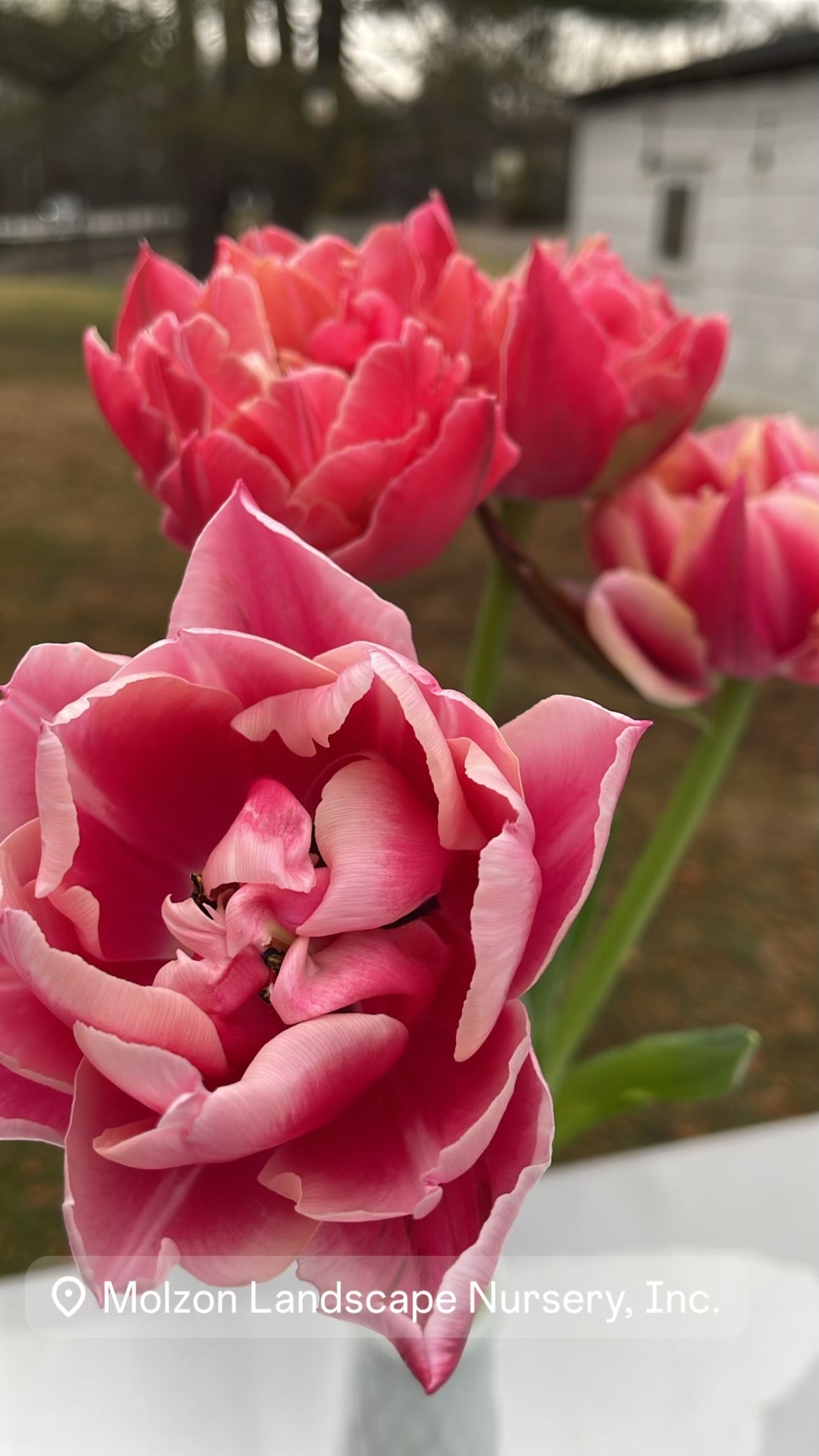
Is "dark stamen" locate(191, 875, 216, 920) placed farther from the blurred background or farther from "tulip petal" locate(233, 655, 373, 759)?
the blurred background

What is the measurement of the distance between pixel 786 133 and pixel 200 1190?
67.3 inches

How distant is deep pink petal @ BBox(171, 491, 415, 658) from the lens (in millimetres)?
170

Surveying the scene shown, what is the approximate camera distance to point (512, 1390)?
1.26 feet

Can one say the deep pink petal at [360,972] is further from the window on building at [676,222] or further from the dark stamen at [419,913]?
the window on building at [676,222]

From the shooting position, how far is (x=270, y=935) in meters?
0.16

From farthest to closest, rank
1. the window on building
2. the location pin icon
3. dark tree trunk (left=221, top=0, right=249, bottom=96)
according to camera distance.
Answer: the window on building, dark tree trunk (left=221, top=0, right=249, bottom=96), the location pin icon

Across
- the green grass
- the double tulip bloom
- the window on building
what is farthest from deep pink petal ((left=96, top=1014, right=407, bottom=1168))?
the window on building

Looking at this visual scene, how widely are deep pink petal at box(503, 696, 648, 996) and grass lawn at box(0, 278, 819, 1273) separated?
3.38 feet

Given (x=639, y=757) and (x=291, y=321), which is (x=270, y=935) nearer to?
(x=291, y=321)

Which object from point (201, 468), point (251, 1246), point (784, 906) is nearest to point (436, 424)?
point (201, 468)

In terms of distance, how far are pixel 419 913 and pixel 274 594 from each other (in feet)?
0.17

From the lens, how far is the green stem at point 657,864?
12.3 inches

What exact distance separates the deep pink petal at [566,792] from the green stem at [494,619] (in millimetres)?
134

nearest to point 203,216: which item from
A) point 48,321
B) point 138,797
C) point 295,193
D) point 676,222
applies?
point 295,193
